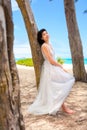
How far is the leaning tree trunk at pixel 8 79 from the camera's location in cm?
376

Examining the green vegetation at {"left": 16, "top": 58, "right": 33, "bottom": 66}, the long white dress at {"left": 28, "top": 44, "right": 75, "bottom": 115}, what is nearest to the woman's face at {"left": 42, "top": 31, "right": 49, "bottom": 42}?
the long white dress at {"left": 28, "top": 44, "right": 75, "bottom": 115}

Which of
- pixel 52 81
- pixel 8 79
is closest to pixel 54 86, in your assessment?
pixel 52 81

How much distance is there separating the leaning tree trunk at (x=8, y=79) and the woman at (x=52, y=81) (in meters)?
3.02

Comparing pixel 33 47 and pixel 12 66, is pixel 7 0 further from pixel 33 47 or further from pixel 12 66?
pixel 33 47

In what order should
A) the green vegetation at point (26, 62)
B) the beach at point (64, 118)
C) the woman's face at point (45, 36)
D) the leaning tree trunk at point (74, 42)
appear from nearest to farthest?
the beach at point (64, 118) < the woman's face at point (45, 36) < the leaning tree trunk at point (74, 42) < the green vegetation at point (26, 62)

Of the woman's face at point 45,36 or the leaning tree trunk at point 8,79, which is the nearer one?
the leaning tree trunk at point 8,79

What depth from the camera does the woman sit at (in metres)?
7.06

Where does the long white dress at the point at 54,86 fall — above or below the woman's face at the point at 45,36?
below

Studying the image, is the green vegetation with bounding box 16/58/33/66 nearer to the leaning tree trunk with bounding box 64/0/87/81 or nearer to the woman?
the leaning tree trunk with bounding box 64/0/87/81

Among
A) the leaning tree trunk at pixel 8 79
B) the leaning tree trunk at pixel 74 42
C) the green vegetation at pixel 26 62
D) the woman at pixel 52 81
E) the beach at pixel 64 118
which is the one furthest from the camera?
the green vegetation at pixel 26 62

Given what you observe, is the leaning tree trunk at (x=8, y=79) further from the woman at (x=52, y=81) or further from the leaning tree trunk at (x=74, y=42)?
the leaning tree trunk at (x=74, y=42)

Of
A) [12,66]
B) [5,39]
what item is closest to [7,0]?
[5,39]

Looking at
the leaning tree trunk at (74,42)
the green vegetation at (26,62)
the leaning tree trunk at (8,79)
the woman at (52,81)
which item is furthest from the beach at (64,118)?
the green vegetation at (26,62)

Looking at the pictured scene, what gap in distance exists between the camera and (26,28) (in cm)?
892
